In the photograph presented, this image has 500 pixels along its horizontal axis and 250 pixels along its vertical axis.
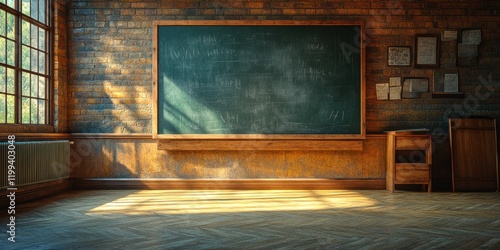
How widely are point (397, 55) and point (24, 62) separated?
5.21 metres

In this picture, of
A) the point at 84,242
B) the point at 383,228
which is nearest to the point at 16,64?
the point at 84,242

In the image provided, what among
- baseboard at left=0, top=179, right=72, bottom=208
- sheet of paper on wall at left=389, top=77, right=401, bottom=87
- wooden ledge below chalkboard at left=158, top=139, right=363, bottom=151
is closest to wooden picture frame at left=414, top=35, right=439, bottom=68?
sheet of paper on wall at left=389, top=77, right=401, bottom=87

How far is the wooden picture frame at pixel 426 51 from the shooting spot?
20.6 ft

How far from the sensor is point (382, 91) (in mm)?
6270

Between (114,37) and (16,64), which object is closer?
(16,64)

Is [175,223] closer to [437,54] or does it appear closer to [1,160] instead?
[1,160]

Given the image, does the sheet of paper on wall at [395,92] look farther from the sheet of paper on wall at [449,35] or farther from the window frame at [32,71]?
the window frame at [32,71]

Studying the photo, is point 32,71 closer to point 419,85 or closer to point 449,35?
point 419,85

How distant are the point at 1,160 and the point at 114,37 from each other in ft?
8.24

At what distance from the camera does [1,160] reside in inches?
177

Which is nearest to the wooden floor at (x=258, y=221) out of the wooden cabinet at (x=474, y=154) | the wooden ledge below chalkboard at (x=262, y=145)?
the wooden cabinet at (x=474, y=154)

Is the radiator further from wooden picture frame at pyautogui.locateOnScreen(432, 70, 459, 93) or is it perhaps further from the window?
wooden picture frame at pyautogui.locateOnScreen(432, 70, 459, 93)

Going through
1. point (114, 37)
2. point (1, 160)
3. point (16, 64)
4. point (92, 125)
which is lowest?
point (1, 160)

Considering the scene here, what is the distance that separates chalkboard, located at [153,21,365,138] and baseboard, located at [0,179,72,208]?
5.20 ft
